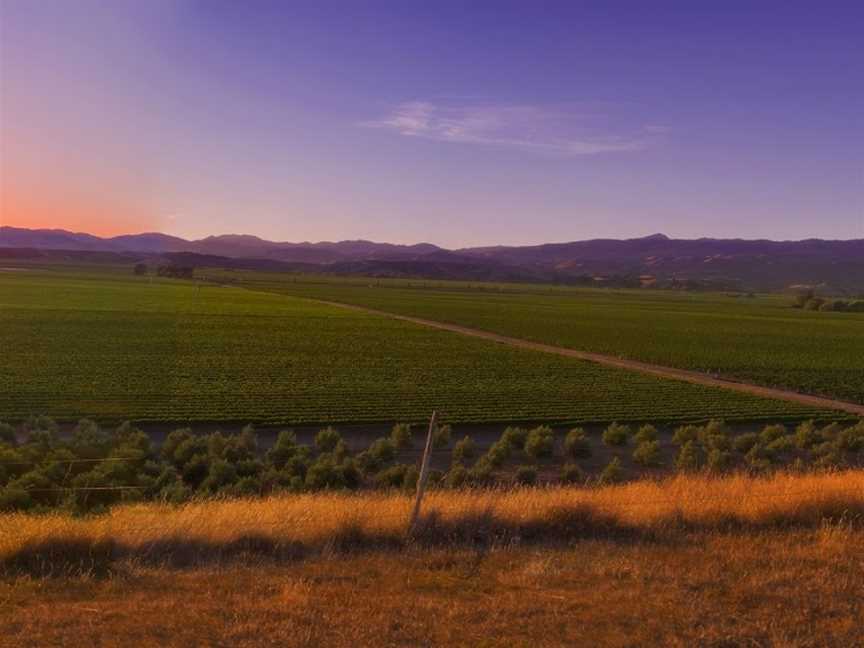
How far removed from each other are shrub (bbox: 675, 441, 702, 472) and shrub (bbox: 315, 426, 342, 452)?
930 centimetres

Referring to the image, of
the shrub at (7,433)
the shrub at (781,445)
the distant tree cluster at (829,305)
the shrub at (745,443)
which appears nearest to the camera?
the shrub at (7,433)

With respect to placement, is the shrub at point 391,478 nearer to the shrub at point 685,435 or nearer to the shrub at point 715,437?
the shrub at point 715,437

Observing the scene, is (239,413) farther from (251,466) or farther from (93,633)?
(93,633)

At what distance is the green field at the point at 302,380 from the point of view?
25.2 metres

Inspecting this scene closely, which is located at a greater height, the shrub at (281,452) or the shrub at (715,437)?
the shrub at (281,452)

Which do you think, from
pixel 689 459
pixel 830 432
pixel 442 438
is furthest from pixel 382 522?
pixel 830 432

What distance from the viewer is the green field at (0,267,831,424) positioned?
2522 centimetres

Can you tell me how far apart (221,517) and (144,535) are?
974mm

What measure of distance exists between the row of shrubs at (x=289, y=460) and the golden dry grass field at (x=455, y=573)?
4.63 m

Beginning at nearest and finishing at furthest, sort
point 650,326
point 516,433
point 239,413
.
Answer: point 516,433 < point 239,413 < point 650,326

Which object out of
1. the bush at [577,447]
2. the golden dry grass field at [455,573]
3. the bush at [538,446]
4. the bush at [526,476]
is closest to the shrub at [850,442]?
the bush at [577,447]

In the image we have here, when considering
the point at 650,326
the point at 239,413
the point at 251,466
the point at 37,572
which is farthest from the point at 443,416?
the point at 650,326

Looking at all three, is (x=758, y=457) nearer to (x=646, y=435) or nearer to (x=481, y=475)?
(x=646, y=435)

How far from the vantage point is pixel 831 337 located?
67.0m
